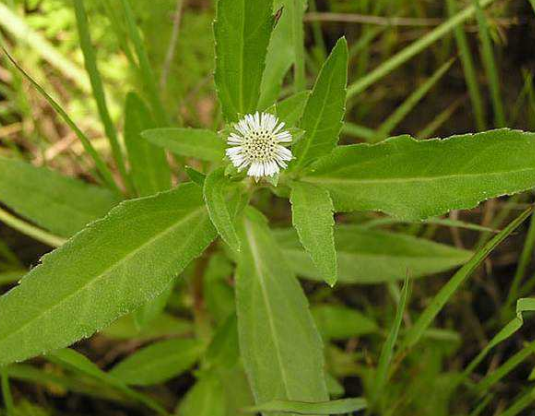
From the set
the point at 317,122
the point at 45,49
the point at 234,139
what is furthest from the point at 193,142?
the point at 45,49

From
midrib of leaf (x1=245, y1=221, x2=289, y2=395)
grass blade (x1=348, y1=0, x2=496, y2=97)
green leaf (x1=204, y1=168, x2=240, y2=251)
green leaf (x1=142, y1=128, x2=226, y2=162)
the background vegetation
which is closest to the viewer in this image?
green leaf (x1=204, y1=168, x2=240, y2=251)

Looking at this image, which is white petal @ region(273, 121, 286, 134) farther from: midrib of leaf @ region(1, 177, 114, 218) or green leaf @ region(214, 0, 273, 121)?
midrib of leaf @ region(1, 177, 114, 218)

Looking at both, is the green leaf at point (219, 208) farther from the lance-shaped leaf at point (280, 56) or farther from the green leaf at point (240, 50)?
the lance-shaped leaf at point (280, 56)

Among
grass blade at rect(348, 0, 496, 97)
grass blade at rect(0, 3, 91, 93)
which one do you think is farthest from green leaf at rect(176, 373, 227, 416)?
grass blade at rect(0, 3, 91, 93)

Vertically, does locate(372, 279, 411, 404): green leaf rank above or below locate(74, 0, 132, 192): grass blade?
below

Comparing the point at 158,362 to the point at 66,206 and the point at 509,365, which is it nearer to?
the point at 66,206

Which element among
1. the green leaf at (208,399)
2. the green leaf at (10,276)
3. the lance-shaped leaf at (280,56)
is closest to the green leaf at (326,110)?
the lance-shaped leaf at (280,56)

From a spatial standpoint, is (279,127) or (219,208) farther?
(279,127)
